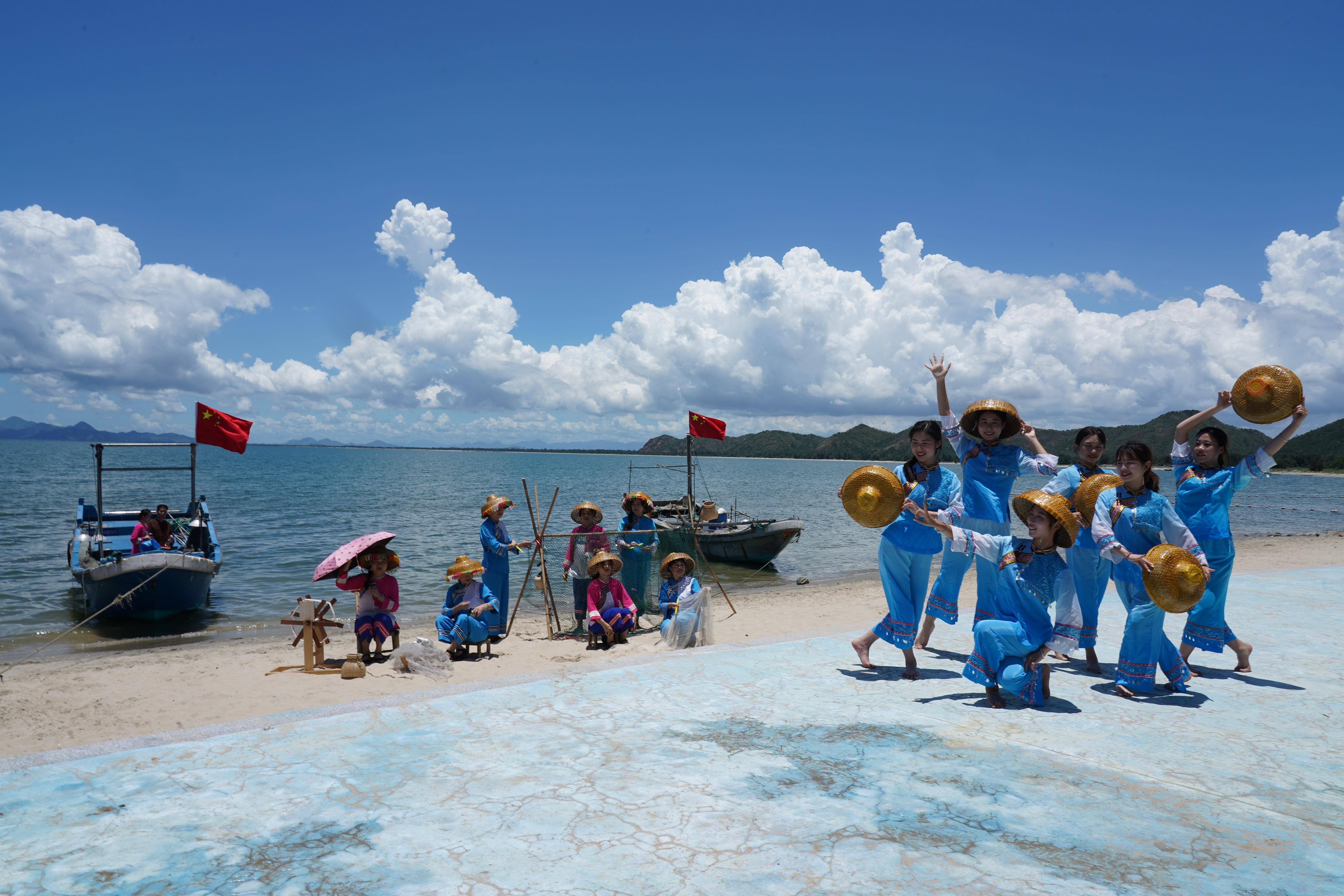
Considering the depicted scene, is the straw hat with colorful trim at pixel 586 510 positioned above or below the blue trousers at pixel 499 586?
above

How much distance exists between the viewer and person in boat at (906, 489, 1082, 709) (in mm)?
4480

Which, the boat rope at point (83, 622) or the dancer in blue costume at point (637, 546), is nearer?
the boat rope at point (83, 622)

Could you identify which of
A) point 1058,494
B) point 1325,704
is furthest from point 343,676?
point 1325,704

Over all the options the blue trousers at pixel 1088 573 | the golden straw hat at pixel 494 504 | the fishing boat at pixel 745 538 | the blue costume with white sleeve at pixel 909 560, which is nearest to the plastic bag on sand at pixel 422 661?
the golden straw hat at pixel 494 504

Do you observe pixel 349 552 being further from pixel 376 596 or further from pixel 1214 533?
pixel 1214 533

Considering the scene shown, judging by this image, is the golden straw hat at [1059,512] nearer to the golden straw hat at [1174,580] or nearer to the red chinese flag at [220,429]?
the golden straw hat at [1174,580]

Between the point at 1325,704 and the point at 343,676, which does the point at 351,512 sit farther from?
the point at 1325,704

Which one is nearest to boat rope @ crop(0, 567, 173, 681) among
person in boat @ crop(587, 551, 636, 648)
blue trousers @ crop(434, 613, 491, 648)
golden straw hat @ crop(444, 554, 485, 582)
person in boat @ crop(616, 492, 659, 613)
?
blue trousers @ crop(434, 613, 491, 648)

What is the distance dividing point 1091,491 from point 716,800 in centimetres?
354

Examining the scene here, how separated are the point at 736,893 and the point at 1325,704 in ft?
14.6

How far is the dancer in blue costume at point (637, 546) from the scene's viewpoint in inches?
369

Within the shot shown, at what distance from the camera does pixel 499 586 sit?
27.3ft

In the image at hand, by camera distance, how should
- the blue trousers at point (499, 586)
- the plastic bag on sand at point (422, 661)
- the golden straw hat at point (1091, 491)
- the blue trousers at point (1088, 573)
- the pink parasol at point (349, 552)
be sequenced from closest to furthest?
the golden straw hat at point (1091, 491)
the blue trousers at point (1088, 573)
the pink parasol at point (349, 552)
the plastic bag on sand at point (422, 661)
the blue trousers at point (499, 586)

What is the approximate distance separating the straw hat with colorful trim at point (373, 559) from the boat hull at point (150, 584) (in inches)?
232
